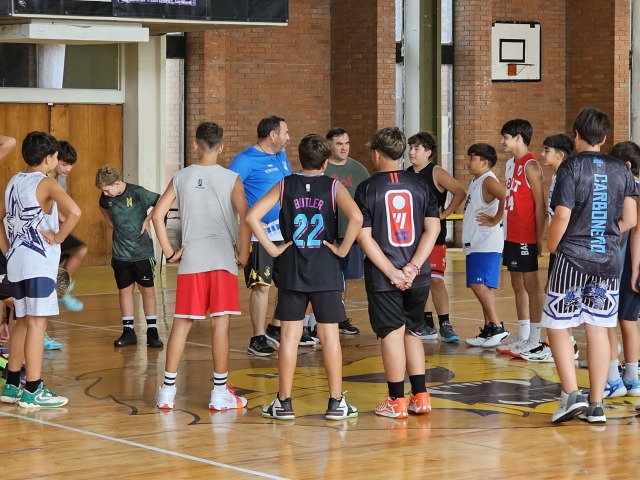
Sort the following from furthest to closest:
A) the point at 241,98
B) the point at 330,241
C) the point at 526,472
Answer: the point at 241,98 → the point at 330,241 → the point at 526,472

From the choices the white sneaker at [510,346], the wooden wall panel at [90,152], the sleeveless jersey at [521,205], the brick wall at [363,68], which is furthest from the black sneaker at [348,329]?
the brick wall at [363,68]

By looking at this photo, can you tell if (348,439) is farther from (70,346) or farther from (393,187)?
(70,346)

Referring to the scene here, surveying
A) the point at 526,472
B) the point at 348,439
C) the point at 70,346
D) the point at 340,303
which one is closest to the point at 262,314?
the point at 70,346

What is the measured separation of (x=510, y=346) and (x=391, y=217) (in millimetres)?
3006

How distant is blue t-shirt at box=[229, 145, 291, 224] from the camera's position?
10.5 m

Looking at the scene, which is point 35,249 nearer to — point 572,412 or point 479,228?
point 572,412

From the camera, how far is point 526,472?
6.56 m

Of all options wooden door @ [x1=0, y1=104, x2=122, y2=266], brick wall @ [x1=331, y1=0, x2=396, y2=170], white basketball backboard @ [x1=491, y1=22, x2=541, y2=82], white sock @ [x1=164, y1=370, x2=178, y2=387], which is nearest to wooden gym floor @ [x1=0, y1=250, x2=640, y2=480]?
white sock @ [x1=164, y1=370, x2=178, y2=387]

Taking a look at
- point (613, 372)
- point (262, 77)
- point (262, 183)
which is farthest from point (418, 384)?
point (262, 77)

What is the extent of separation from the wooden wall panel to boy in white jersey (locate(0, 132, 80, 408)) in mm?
10083

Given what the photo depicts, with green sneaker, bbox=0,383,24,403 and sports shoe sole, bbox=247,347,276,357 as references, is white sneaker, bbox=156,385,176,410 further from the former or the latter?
sports shoe sole, bbox=247,347,276,357

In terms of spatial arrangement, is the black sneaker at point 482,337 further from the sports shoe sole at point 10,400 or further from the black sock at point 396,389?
the sports shoe sole at point 10,400

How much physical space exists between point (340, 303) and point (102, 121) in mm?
11455

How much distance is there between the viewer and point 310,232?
7895 millimetres
